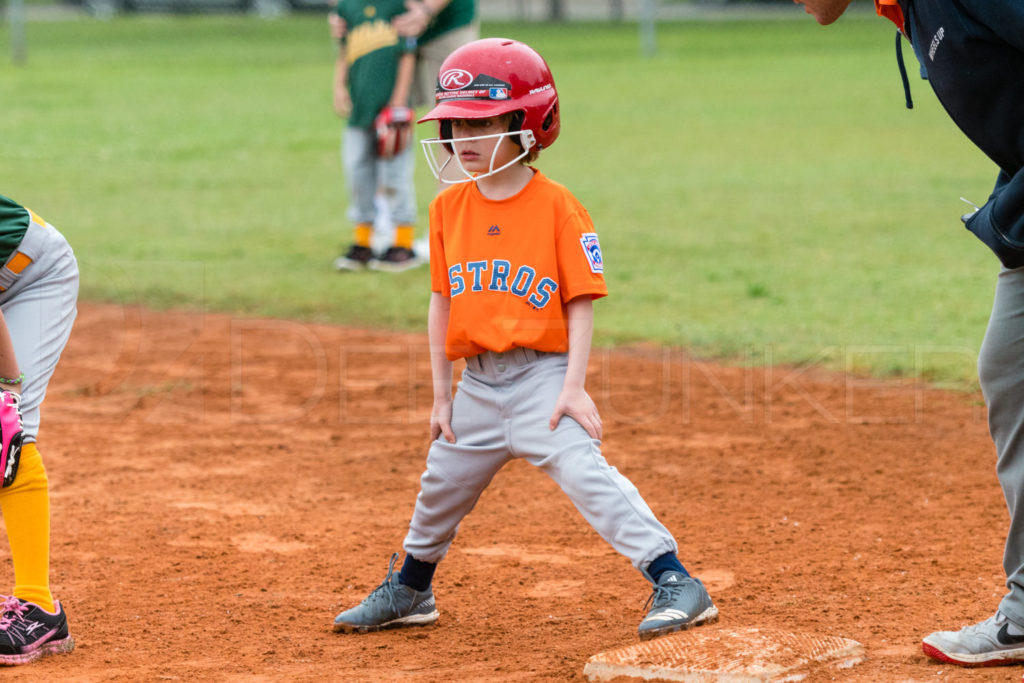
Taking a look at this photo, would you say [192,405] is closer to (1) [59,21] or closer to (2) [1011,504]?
(2) [1011,504]

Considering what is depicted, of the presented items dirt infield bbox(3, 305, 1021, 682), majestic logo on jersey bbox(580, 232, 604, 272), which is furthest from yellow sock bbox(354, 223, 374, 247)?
majestic logo on jersey bbox(580, 232, 604, 272)

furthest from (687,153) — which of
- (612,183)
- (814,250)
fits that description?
(814,250)

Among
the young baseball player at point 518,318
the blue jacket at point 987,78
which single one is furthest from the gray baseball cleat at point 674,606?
the blue jacket at point 987,78

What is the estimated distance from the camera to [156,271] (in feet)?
28.7

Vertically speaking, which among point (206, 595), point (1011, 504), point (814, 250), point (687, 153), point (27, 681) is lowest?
point (687, 153)

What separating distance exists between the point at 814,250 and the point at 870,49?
54.8 feet

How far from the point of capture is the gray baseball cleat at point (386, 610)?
11.7 ft

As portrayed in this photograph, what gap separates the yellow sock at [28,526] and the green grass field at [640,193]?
3.95 m

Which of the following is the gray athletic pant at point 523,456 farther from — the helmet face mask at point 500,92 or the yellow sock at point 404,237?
the yellow sock at point 404,237

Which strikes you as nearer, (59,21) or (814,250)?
(814,250)

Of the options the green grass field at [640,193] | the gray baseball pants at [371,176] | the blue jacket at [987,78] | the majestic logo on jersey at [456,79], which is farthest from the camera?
the gray baseball pants at [371,176]

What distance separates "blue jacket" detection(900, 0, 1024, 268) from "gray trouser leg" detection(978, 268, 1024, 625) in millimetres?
139

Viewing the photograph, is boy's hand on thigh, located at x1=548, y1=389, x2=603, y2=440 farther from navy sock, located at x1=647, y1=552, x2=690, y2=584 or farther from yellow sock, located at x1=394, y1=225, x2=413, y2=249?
yellow sock, located at x1=394, y1=225, x2=413, y2=249

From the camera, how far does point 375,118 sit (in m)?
8.52
